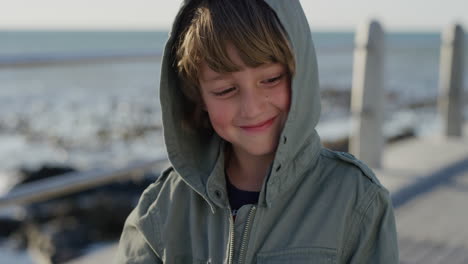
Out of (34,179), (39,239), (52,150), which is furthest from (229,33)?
(52,150)

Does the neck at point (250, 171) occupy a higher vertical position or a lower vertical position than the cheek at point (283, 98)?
lower

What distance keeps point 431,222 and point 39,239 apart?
3702 millimetres

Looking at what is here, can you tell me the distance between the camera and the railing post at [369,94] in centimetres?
390

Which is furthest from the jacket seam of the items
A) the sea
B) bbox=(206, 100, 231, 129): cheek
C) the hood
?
the sea

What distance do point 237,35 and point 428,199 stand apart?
259 centimetres

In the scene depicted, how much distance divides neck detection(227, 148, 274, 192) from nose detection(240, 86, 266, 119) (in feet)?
0.65

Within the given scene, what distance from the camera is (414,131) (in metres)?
8.30

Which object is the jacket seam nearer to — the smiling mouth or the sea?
the smiling mouth

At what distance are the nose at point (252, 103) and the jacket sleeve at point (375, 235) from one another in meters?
0.35

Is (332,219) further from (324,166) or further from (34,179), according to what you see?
(34,179)

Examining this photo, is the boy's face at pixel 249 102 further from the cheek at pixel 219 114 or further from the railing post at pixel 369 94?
the railing post at pixel 369 94

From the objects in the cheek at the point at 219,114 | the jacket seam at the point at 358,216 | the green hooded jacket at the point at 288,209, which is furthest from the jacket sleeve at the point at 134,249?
the jacket seam at the point at 358,216

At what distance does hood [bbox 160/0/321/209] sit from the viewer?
1.40 meters

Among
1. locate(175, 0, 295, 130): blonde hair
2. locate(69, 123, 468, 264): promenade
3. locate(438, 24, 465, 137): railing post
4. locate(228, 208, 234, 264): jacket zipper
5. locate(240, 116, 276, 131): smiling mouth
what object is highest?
locate(175, 0, 295, 130): blonde hair
